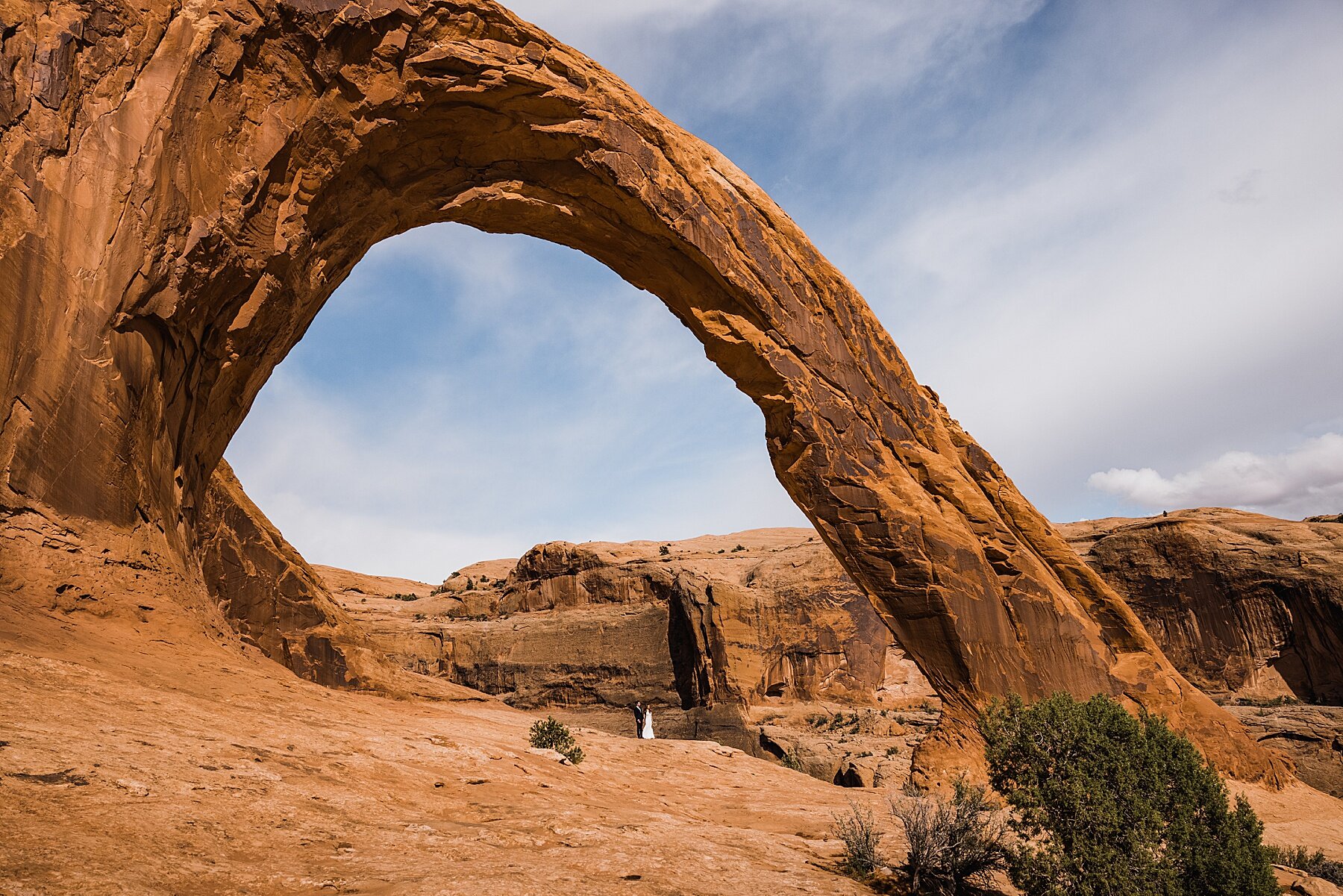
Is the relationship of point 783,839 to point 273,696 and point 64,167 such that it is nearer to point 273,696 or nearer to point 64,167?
point 273,696

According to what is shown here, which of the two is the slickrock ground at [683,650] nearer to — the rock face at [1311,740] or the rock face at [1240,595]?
the rock face at [1240,595]

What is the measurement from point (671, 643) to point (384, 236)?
2167cm

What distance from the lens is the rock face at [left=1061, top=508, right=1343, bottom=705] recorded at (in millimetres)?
23062

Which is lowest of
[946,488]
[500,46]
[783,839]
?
[783,839]

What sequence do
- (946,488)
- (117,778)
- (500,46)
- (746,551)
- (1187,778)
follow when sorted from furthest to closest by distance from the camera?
(746,551) → (946,488) → (500,46) → (1187,778) → (117,778)

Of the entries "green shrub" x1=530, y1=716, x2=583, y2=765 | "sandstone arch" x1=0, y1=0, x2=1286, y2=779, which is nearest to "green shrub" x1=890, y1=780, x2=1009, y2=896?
"green shrub" x1=530, y1=716, x2=583, y2=765

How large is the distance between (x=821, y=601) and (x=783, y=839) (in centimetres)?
2602

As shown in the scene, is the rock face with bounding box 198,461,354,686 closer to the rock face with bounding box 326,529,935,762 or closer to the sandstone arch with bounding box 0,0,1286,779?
the sandstone arch with bounding box 0,0,1286,779

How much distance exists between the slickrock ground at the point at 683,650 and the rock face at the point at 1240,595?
29.1 feet

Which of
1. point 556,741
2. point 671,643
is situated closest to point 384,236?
point 556,741

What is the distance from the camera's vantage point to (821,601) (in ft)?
108

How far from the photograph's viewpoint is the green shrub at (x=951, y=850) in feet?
21.6

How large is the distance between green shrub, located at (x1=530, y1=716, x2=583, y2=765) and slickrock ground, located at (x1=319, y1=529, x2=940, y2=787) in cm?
1575

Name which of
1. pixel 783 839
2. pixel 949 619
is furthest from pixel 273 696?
pixel 949 619
